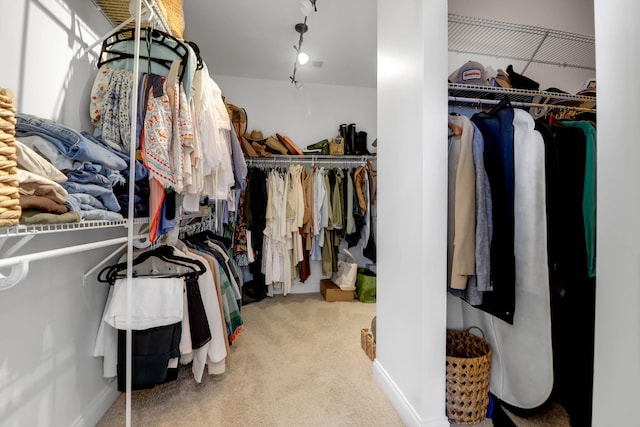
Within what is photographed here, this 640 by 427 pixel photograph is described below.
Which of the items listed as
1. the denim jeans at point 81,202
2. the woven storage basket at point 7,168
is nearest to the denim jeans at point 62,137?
the denim jeans at point 81,202

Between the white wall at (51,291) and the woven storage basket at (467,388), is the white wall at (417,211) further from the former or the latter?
the white wall at (51,291)

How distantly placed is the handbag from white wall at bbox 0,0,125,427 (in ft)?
7.54

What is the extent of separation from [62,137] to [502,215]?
1.75m

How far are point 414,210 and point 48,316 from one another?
1630mm

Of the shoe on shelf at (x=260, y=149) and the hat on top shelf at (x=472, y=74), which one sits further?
the shoe on shelf at (x=260, y=149)

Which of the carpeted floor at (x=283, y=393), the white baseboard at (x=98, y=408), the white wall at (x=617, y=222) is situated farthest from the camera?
the carpeted floor at (x=283, y=393)

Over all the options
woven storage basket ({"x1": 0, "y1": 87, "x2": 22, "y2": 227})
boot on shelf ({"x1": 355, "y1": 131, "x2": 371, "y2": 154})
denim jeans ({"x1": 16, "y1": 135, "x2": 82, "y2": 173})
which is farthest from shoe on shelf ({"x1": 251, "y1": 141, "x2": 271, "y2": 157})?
woven storage basket ({"x1": 0, "y1": 87, "x2": 22, "y2": 227})

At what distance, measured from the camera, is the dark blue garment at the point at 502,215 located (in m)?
1.27

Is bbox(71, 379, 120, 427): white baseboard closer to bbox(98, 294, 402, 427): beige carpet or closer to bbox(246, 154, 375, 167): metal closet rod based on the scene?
bbox(98, 294, 402, 427): beige carpet

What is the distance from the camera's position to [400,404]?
4.79 ft

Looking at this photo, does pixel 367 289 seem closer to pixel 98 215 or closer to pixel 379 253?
pixel 379 253

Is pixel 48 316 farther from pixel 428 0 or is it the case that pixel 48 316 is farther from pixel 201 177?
pixel 428 0

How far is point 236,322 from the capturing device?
76.0 inches

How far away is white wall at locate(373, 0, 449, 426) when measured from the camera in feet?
4.20
